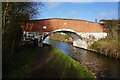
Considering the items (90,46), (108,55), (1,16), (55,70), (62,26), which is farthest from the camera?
(62,26)

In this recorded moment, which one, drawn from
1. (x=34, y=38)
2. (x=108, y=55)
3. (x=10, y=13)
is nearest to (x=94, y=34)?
(x=34, y=38)

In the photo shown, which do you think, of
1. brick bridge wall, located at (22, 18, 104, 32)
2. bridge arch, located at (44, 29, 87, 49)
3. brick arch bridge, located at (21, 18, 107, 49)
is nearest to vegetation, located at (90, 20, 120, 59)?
brick arch bridge, located at (21, 18, 107, 49)

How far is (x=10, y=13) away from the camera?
6535 millimetres

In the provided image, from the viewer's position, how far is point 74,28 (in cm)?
2078

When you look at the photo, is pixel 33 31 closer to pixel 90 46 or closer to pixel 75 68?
pixel 90 46

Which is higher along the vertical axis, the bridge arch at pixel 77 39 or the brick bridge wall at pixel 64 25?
the brick bridge wall at pixel 64 25

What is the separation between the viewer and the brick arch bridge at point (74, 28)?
20.0 metres

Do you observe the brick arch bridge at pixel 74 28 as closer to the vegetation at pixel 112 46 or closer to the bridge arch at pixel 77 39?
the bridge arch at pixel 77 39

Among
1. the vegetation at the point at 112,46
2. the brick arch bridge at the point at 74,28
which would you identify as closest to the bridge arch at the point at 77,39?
the brick arch bridge at the point at 74,28

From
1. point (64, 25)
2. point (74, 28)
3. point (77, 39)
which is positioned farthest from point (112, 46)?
point (77, 39)

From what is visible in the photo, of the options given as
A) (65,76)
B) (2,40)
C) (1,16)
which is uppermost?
(1,16)

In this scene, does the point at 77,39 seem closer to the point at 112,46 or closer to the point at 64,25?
the point at 64,25

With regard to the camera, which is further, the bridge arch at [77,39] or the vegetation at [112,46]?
the bridge arch at [77,39]

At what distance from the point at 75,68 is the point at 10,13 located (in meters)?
3.08
